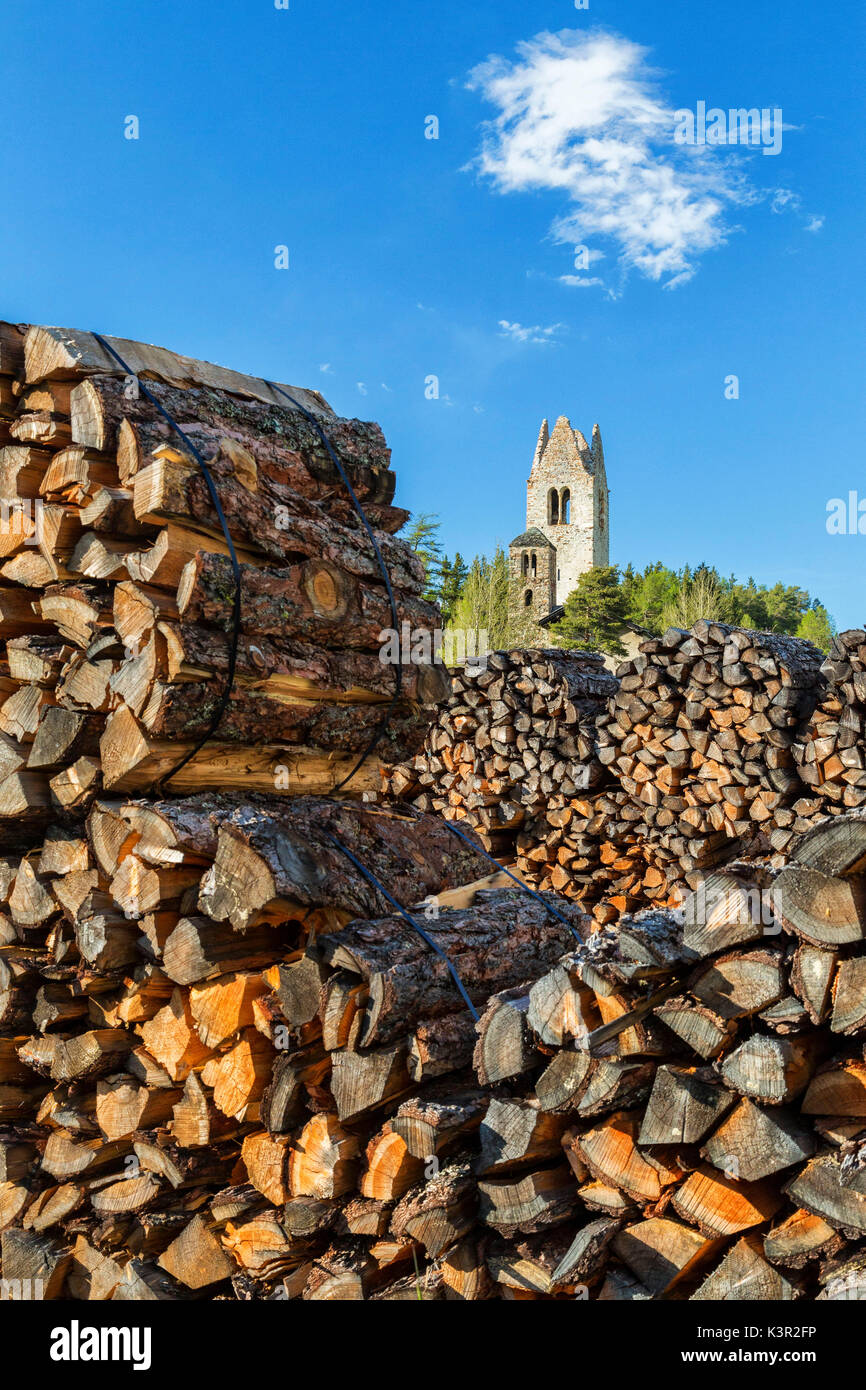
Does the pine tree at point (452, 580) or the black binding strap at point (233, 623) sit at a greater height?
the pine tree at point (452, 580)

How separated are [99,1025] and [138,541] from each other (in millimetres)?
1670

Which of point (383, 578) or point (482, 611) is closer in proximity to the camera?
point (383, 578)

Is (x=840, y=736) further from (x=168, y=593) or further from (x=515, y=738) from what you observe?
(x=168, y=593)

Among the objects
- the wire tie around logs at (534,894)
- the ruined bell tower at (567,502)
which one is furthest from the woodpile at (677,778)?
the ruined bell tower at (567,502)

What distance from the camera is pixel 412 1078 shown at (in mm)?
2525

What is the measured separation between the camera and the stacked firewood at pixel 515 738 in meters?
7.03

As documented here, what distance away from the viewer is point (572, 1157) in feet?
6.86

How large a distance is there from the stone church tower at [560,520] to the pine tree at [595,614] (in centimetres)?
608

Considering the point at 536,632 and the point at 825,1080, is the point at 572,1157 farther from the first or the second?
the point at 536,632

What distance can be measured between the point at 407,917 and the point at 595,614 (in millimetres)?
36599

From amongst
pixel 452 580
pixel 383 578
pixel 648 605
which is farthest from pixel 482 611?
pixel 383 578

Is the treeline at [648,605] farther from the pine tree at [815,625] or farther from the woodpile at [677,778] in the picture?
the woodpile at [677,778]

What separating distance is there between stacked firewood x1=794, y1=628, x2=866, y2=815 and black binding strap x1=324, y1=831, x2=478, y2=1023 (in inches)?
151

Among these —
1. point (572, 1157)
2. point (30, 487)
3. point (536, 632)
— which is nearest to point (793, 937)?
point (572, 1157)
